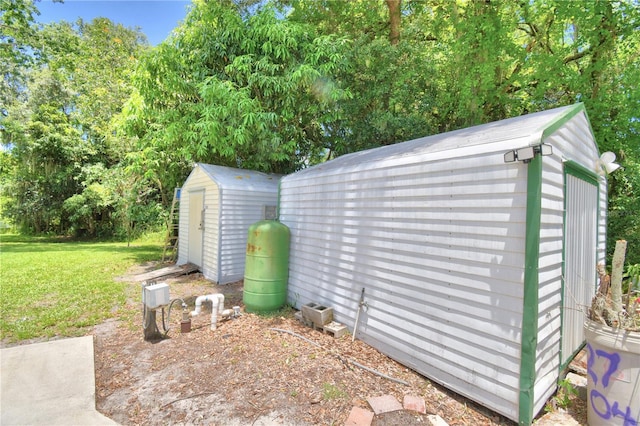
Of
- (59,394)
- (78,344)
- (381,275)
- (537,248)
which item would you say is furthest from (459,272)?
(78,344)

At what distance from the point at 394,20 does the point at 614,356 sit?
9.63m

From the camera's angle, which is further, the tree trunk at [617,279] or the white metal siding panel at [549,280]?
the white metal siding panel at [549,280]

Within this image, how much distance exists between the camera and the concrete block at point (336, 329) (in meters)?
3.99

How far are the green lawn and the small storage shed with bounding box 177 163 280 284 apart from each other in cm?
196

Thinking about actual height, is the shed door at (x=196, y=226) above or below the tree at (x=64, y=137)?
below

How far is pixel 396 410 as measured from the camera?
2.60 m

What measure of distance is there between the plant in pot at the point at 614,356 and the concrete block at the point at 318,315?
110 inches

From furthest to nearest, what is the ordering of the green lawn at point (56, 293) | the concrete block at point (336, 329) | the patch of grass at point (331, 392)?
the green lawn at point (56, 293) → the concrete block at point (336, 329) → the patch of grass at point (331, 392)

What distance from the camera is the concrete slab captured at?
2.51m

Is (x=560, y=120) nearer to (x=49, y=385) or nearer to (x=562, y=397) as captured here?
(x=562, y=397)

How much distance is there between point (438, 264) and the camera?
3.02 metres

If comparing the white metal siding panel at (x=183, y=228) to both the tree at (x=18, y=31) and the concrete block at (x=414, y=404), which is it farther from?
the tree at (x=18, y=31)

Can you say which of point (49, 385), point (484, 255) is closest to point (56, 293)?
point (49, 385)

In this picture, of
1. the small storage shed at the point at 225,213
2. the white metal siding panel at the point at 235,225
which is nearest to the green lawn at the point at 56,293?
the small storage shed at the point at 225,213
